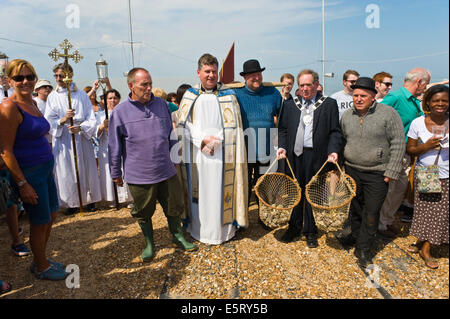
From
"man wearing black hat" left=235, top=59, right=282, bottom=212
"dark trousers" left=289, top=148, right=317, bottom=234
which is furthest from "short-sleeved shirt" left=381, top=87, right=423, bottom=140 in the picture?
"man wearing black hat" left=235, top=59, right=282, bottom=212

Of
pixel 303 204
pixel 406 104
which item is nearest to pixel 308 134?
pixel 303 204

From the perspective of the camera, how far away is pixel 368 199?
3299 mm

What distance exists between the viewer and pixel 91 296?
122 inches

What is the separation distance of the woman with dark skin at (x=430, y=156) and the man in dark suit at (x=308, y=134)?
911 millimetres

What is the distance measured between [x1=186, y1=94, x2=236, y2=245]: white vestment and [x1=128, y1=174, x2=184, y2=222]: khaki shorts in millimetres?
327

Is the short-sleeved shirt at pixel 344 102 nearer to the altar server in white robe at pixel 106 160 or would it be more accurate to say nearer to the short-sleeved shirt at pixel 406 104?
the short-sleeved shirt at pixel 406 104

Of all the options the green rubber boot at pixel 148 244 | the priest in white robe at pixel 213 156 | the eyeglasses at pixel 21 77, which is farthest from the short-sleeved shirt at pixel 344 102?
the eyeglasses at pixel 21 77

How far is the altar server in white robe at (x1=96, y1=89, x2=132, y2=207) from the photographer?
5410 mm

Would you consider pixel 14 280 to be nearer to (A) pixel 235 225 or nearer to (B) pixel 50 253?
(B) pixel 50 253

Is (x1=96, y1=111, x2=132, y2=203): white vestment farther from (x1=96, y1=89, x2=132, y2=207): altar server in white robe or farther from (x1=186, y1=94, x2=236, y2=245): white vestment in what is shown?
(x1=186, y1=94, x2=236, y2=245): white vestment

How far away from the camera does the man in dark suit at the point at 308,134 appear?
11.5 ft

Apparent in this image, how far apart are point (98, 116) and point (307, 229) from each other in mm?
4305

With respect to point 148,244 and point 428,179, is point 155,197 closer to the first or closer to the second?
point 148,244
